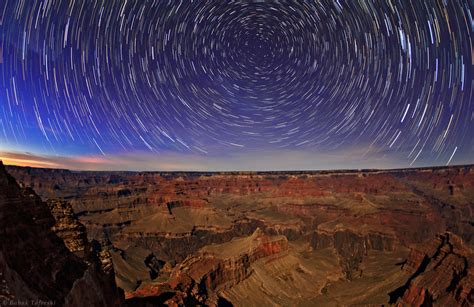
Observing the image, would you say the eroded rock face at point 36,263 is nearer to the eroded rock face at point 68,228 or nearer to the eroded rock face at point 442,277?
the eroded rock face at point 68,228

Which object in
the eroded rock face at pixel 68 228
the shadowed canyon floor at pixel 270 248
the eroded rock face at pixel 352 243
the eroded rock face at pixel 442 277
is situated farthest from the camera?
the eroded rock face at pixel 352 243

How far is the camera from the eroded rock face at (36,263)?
1709cm

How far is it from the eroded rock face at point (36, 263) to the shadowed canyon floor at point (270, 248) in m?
0.24

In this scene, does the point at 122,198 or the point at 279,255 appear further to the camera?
the point at 122,198

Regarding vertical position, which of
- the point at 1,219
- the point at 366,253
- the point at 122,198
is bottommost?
the point at 366,253

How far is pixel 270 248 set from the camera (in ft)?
264

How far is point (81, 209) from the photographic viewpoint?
156375 mm

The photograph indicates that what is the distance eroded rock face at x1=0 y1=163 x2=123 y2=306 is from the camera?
1709 cm

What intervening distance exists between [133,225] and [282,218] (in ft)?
225

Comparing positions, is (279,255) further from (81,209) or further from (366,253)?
(81,209)

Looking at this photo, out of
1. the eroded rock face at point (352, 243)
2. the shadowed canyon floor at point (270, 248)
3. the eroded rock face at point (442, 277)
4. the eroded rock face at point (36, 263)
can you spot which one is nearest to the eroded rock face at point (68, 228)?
the shadowed canyon floor at point (270, 248)

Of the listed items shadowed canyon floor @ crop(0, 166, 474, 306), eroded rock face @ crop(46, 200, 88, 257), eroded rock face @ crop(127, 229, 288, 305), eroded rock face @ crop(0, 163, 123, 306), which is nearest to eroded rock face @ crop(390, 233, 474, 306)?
shadowed canyon floor @ crop(0, 166, 474, 306)

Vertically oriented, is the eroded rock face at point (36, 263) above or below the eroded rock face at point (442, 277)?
above

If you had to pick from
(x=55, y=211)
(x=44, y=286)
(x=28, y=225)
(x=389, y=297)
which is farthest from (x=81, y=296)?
(x=389, y=297)
